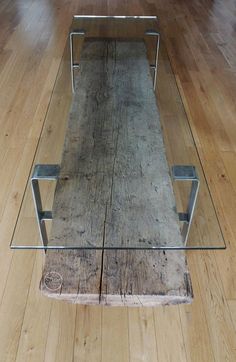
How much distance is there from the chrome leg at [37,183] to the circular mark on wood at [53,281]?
21cm

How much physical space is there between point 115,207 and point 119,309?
383mm

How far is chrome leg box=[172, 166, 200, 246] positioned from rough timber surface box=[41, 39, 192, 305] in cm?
4

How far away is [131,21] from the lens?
2.13m

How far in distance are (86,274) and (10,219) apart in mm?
704

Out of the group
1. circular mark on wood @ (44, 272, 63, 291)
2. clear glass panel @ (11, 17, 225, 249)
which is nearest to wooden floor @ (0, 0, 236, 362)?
clear glass panel @ (11, 17, 225, 249)

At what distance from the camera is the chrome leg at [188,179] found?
1052 millimetres

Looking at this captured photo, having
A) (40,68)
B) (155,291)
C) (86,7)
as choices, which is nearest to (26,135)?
(40,68)

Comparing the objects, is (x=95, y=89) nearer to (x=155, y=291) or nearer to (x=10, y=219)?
(x=10, y=219)

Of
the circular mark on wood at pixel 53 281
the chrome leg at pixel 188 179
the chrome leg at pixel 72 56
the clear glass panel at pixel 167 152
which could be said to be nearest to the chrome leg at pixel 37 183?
the clear glass panel at pixel 167 152

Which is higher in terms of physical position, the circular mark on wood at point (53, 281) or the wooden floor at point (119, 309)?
the circular mark on wood at point (53, 281)

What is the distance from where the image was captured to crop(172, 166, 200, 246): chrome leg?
105cm

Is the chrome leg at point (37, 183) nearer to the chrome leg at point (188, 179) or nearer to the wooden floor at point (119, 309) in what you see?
the wooden floor at point (119, 309)

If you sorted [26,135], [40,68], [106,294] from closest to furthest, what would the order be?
[106,294], [26,135], [40,68]

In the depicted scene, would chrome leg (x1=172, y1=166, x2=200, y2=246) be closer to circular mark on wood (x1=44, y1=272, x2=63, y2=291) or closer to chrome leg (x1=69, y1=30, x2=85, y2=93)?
circular mark on wood (x1=44, y1=272, x2=63, y2=291)
